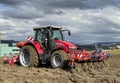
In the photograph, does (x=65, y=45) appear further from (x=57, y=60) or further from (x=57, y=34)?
(x=57, y=34)

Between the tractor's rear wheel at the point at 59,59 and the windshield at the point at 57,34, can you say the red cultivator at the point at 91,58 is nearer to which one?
the tractor's rear wheel at the point at 59,59

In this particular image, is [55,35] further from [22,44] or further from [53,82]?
[53,82]

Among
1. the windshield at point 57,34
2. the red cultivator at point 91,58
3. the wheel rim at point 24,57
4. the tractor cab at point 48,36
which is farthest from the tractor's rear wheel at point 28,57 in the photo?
the red cultivator at point 91,58

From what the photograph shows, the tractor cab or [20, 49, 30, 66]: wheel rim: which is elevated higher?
the tractor cab

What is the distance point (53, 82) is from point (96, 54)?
190 inches

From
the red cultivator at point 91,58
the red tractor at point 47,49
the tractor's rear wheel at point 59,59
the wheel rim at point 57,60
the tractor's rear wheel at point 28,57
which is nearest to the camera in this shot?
the red cultivator at point 91,58

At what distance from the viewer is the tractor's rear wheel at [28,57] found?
52.3ft

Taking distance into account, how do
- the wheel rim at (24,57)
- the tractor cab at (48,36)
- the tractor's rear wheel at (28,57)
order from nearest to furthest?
the tractor cab at (48,36), the tractor's rear wheel at (28,57), the wheel rim at (24,57)

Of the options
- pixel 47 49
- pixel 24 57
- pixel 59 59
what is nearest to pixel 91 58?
pixel 59 59

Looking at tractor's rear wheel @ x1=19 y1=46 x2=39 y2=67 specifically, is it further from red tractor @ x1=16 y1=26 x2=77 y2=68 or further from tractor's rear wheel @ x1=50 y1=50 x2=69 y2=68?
tractor's rear wheel @ x1=50 y1=50 x2=69 y2=68

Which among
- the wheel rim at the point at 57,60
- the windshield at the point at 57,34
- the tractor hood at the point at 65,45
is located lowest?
the wheel rim at the point at 57,60

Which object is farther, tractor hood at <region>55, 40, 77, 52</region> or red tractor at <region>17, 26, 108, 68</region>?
tractor hood at <region>55, 40, 77, 52</region>

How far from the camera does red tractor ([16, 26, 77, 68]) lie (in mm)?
14797

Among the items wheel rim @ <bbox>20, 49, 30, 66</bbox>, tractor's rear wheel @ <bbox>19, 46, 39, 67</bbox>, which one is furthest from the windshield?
wheel rim @ <bbox>20, 49, 30, 66</bbox>
